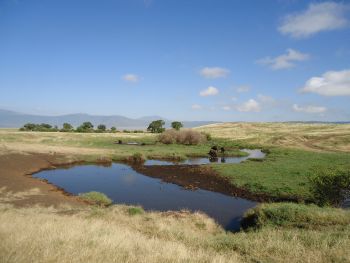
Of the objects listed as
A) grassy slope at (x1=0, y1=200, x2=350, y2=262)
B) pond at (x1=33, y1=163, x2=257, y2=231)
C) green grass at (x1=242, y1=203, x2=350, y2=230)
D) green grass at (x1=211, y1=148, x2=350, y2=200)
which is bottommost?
pond at (x1=33, y1=163, x2=257, y2=231)

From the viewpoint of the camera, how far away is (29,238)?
29.2ft

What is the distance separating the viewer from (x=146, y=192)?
96.9 feet

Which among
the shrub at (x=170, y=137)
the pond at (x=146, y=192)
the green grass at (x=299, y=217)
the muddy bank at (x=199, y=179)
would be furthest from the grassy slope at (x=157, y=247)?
the shrub at (x=170, y=137)

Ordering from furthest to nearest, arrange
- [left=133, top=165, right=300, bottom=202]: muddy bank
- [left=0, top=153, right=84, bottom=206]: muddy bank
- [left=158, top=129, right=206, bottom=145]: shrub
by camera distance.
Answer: [left=158, top=129, right=206, bottom=145]: shrub → [left=133, top=165, right=300, bottom=202]: muddy bank → [left=0, top=153, right=84, bottom=206]: muddy bank

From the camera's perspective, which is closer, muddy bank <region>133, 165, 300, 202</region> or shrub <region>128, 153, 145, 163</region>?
muddy bank <region>133, 165, 300, 202</region>

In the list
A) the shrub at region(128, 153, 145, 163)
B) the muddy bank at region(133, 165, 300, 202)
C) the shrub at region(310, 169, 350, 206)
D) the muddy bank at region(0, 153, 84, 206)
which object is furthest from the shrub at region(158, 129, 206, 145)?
the shrub at region(310, 169, 350, 206)

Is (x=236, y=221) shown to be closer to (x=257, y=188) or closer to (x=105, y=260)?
(x=257, y=188)

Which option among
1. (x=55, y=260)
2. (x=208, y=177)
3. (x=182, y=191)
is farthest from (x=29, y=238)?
(x=208, y=177)

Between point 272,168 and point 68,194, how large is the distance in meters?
25.2

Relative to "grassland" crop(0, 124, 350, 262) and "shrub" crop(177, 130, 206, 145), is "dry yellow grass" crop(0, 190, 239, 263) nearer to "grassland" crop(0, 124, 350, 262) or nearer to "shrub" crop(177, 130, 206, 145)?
"grassland" crop(0, 124, 350, 262)

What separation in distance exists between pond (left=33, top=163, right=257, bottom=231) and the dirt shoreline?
1376 mm

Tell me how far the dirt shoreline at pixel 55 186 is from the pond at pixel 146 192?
1.38 m

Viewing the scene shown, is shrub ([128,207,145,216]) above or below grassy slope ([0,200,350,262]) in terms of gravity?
below

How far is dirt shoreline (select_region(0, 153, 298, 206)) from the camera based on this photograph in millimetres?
24719
